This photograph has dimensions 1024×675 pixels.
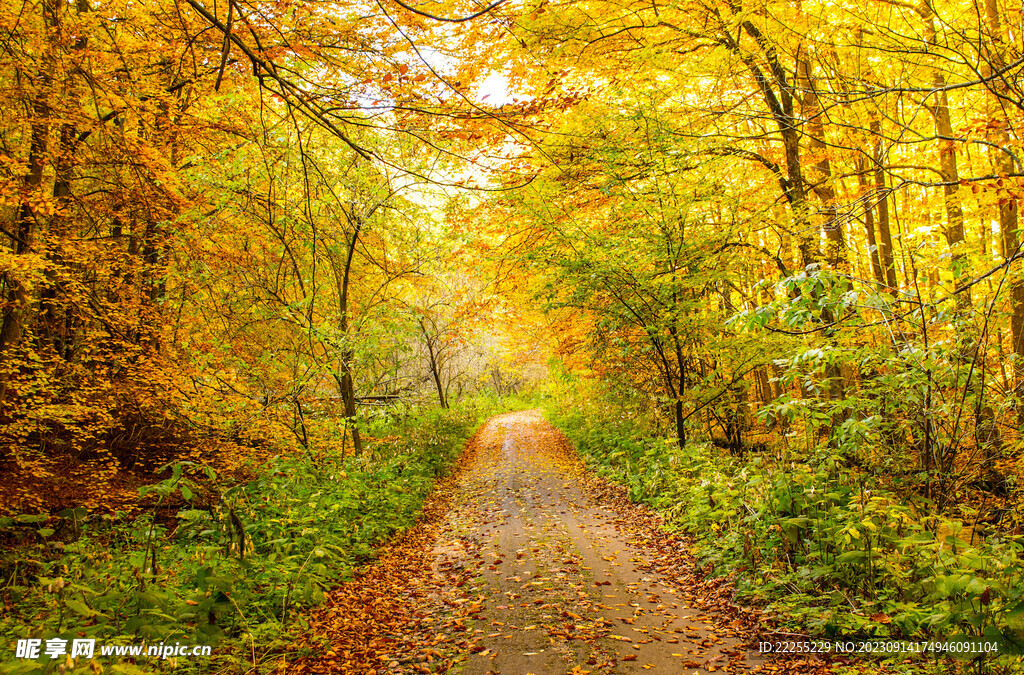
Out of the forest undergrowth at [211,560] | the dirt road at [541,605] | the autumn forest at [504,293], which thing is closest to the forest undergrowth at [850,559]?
the autumn forest at [504,293]

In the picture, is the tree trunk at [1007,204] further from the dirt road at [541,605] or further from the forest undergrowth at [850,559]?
the dirt road at [541,605]

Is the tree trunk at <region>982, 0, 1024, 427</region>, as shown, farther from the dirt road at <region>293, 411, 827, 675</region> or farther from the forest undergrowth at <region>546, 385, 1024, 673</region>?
the dirt road at <region>293, 411, 827, 675</region>

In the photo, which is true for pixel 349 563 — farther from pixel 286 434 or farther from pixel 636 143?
pixel 636 143

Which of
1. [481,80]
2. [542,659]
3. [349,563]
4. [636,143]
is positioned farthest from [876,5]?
[349,563]

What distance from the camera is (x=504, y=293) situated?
12.5 m

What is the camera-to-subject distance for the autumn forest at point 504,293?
393 centimetres

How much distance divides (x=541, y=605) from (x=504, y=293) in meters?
8.47

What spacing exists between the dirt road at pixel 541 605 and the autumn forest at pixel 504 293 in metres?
0.06

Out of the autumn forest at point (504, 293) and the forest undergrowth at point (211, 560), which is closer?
the forest undergrowth at point (211, 560)

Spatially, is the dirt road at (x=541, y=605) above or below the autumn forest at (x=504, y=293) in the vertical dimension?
below

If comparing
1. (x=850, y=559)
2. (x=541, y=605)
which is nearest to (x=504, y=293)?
(x=541, y=605)

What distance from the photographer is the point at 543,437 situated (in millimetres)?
17547

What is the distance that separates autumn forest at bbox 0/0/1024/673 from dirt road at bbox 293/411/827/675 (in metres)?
0.06

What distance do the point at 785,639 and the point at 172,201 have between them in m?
9.29
